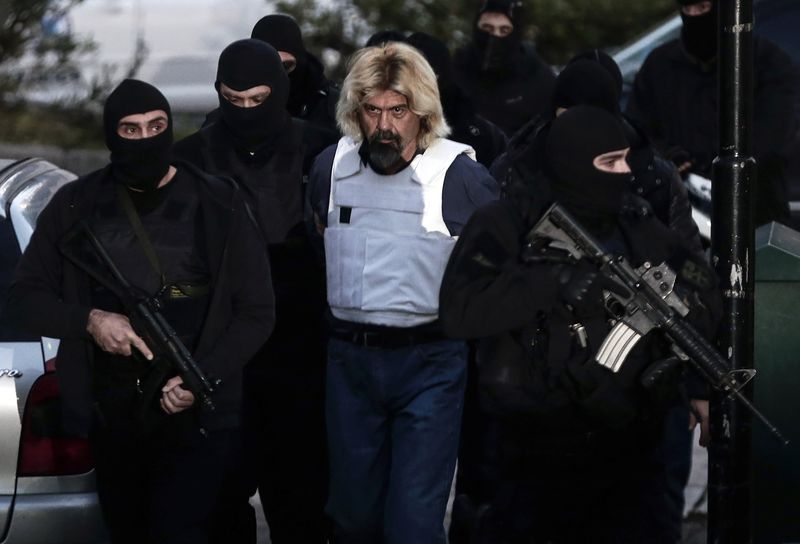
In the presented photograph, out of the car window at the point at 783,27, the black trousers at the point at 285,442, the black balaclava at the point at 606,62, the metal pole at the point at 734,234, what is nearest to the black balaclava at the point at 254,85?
the black trousers at the point at 285,442

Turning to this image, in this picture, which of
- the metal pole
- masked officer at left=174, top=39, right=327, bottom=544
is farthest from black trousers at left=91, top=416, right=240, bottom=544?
the metal pole

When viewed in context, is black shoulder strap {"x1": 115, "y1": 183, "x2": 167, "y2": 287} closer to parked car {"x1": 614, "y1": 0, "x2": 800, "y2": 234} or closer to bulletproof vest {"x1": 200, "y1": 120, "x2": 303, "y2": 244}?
bulletproof vest {"x1": 200, "y1": 120, "x2": 303, "y2": 244}

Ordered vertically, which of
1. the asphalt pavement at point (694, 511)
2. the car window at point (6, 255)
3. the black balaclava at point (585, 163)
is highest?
the black balaclava at point (585, 163)

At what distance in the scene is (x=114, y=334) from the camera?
501 centimetres

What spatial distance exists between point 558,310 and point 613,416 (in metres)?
0.32

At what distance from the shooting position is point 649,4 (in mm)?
15180

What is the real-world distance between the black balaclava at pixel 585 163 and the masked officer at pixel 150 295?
1.01 meters

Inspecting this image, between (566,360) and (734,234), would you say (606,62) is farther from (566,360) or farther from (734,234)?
(566,360)

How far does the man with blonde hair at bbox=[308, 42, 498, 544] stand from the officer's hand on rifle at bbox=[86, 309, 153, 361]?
2.23 feet

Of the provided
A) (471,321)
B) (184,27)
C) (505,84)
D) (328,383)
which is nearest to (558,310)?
(471,321)

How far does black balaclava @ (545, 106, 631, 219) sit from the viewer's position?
4.75m

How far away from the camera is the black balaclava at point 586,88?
5.92 metres

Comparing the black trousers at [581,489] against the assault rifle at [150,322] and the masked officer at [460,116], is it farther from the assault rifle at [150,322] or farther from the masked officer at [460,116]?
the masked officer at [460,116]

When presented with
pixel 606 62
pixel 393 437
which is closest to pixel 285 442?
pixel 393 437
